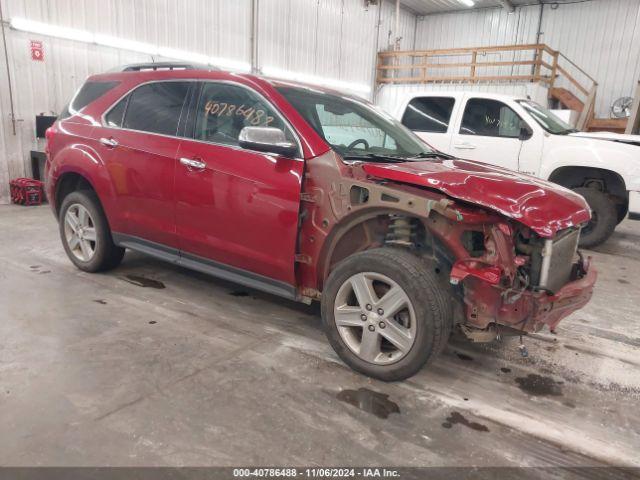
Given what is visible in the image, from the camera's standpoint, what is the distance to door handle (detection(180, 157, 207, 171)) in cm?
320

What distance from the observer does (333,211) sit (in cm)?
277

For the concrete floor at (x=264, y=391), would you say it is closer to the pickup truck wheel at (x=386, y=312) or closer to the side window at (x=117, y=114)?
the pickup truck wheel at (x=386, y=312)

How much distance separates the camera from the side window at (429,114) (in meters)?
6.81

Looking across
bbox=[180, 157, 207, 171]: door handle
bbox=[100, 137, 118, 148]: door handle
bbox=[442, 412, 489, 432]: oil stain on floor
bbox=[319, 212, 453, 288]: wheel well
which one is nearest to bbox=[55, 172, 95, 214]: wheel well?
bbox=[100, 137, 118, 148]: door handle

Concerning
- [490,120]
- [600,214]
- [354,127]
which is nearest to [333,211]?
[354,127]

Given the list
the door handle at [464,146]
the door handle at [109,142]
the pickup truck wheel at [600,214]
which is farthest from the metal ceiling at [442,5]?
the door handle at [109,142]

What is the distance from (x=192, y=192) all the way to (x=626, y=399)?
293 centimetres

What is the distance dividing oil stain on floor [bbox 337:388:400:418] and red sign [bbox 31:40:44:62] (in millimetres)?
8021

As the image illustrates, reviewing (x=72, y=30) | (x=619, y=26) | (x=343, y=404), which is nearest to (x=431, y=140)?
(x=343, y=404)

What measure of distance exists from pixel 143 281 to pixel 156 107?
150cm

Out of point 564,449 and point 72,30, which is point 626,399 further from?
point 72,30

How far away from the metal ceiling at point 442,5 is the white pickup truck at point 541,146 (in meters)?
12.4

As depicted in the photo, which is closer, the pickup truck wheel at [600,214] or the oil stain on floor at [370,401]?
the oil stain on floor at [370,401]

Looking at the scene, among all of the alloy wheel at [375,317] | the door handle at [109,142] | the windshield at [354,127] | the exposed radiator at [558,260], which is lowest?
the alloy wheel at [375,317]
